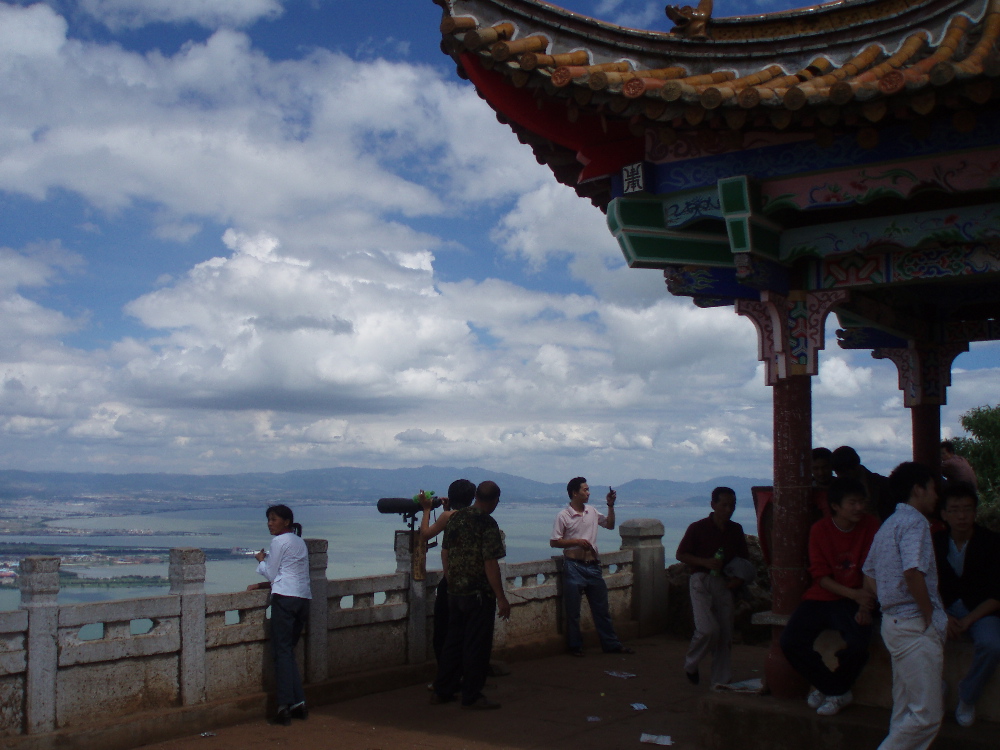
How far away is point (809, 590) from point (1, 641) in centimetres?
511

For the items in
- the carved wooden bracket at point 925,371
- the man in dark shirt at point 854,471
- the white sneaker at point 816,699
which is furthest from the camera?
the carved wooden bracket at point 925,371

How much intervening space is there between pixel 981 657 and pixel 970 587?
14.9 inches

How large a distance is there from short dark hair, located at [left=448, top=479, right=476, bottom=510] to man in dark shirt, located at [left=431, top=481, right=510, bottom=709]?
22 cm

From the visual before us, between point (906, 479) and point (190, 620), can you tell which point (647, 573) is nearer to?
point (190, 620)

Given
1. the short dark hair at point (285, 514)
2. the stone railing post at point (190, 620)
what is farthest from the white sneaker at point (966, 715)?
the stone railing post at point (190, 620)

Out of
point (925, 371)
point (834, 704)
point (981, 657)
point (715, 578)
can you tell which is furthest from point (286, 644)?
point (925, 371)

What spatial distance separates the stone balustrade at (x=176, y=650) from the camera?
5.57m

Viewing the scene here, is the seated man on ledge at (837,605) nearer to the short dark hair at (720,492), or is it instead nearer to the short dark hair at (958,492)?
the short dark hair at (958,492)

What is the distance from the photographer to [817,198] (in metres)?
5.29

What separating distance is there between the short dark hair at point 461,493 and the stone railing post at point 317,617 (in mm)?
1136

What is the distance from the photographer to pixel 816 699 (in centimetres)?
517

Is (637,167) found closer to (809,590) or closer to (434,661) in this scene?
(809,590)

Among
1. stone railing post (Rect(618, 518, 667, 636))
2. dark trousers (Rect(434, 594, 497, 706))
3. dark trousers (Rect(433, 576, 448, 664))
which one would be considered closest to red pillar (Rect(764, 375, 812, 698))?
dark trousers (Rect(434, 594, 497, 706))

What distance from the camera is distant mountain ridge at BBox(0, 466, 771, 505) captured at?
233ft
